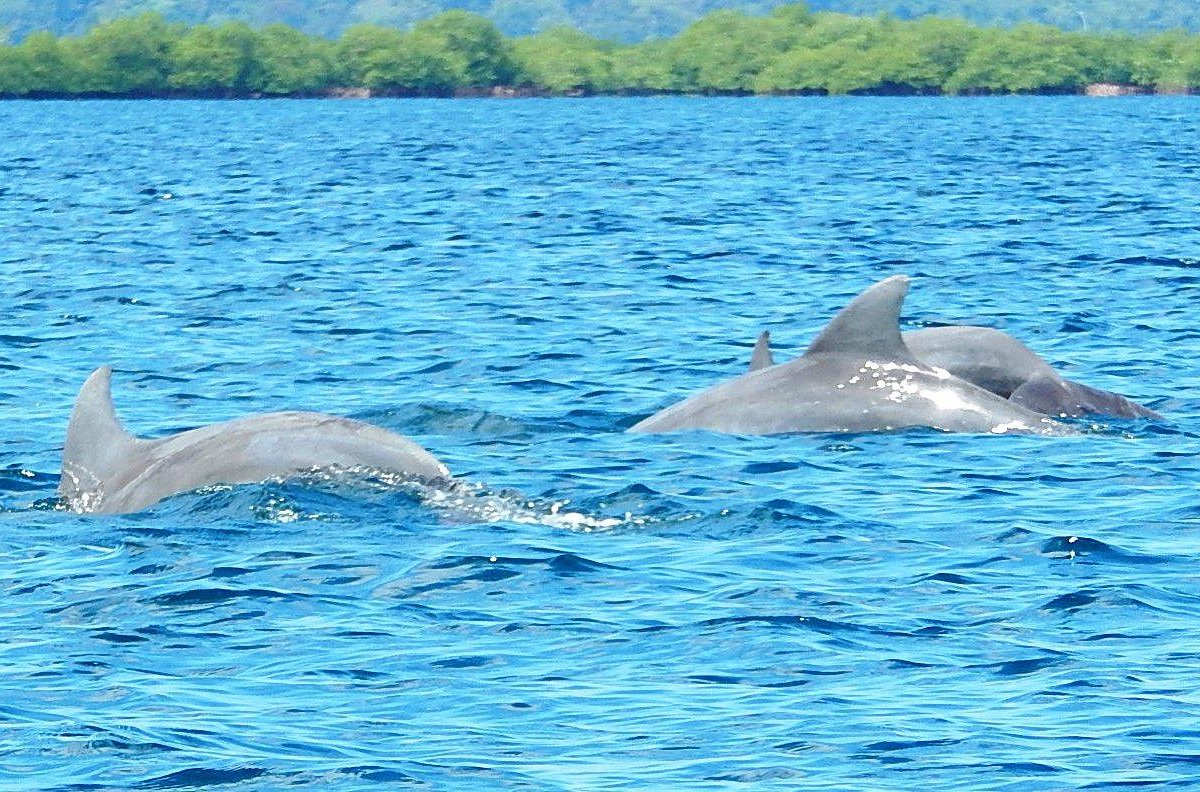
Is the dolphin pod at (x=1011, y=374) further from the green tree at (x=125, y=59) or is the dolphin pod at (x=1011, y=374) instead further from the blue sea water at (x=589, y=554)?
the green tree at (x=125, y=59)

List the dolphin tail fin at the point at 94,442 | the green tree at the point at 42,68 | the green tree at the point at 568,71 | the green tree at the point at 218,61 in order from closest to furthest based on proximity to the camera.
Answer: the dolphin tail fin at the point at 94,442 → the green tree at the point at 42,68 → the green tree at the point at 218,61 → the green tree at the point at 568,71

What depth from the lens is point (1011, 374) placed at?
1872 centimetres

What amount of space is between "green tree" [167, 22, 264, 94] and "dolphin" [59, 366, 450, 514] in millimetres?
161812

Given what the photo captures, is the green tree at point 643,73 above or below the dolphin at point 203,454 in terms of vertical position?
below

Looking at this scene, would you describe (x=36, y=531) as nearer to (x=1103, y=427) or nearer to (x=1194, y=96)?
(x=1103, y=427)

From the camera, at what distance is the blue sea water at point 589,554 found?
10.1 m

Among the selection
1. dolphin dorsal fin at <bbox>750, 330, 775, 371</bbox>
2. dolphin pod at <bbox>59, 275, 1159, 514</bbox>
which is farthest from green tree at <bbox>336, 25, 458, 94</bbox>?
dolphin dorsal fin at <bbox>750, 330, 775, 371</bbox>

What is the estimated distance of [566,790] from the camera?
31.1 feet

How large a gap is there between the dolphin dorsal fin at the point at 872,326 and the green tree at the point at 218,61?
160 m

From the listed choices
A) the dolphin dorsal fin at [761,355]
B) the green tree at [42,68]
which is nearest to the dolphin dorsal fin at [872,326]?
the dolphin dorsal fin at [761,355]

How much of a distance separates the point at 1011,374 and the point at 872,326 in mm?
2551

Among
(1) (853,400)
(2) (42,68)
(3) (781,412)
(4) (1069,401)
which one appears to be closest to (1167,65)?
(2) (42,68)

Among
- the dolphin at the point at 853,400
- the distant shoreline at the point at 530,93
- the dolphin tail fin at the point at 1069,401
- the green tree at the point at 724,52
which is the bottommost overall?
the distant shoreline at the point at 530,93

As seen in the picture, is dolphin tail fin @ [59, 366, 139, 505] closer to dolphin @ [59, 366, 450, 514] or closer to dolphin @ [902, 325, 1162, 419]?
dolphin @ [59, 366, 450, 514]
